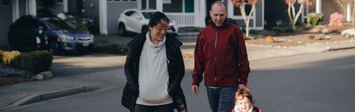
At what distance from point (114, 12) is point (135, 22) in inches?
151

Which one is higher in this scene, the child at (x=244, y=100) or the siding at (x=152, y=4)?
the siding at (x=152, y=4)

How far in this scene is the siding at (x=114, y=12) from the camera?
949 inches

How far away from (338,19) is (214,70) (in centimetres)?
2792

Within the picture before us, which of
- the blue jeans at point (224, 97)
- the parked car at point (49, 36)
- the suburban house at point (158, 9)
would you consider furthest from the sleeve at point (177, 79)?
the suburban house at point (158, 9)

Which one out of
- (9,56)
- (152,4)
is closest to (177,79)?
(9,56)

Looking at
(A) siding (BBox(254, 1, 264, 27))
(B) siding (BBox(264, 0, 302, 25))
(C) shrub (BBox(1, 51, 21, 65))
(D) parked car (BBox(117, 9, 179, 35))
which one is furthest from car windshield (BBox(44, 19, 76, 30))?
(B) siding (BBox(264, 0, 302, 25))

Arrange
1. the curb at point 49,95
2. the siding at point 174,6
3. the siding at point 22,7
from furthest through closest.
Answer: the siding at point 174,6, the siding at point 22,7, the curb at point 49,95

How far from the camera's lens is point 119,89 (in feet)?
26.8

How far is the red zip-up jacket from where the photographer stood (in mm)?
3664

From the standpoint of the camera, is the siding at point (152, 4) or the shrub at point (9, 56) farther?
the siding at point (152, 4)

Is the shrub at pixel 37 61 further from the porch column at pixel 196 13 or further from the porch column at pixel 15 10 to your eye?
the porch column at pixel 196 13

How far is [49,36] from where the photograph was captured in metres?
14.5

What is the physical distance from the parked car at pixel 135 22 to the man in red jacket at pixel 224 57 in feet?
54.5

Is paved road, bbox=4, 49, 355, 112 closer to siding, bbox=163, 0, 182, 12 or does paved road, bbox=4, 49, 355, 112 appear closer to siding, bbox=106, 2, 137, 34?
siding, bbox=106, 2, 137, 34
